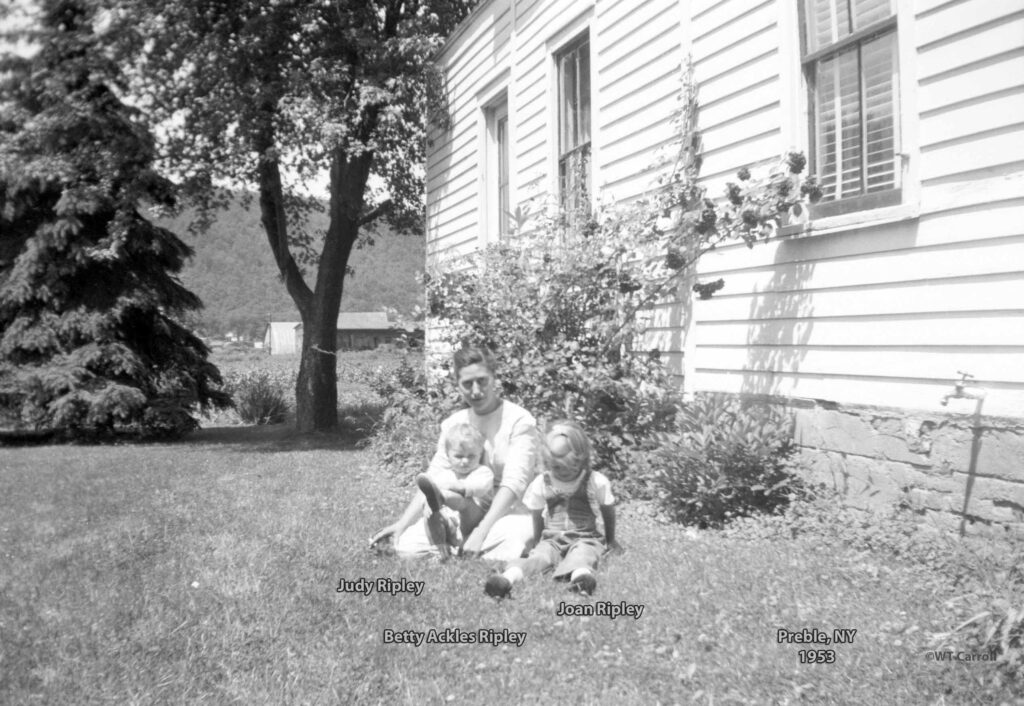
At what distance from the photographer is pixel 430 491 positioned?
14.6ft

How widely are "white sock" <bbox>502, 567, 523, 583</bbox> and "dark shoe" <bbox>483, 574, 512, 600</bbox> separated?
0.48 ft

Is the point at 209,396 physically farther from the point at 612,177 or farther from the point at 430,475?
the point at 430,475

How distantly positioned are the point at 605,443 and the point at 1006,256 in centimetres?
313

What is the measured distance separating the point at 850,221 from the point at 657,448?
1.92 meters

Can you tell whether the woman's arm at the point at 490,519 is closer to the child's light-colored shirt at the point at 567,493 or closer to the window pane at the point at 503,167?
the child's light-colored shirt at the point at 567,493

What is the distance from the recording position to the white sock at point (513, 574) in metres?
4.06

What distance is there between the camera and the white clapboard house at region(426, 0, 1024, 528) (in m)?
4.29

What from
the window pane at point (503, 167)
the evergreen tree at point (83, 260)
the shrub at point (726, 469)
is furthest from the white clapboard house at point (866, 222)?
the evergreen tree at point (83, 260)

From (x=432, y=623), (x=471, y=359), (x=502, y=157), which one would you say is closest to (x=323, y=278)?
(x=502, y=157)

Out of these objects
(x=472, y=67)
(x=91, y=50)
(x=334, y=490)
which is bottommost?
(x=334, y=490)

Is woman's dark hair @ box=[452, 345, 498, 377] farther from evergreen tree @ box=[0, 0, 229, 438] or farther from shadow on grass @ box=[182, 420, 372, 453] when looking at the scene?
evergreen tree @ box=[0, 0, 229, 438]

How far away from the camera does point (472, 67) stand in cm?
1101

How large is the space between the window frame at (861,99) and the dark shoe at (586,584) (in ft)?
8.69

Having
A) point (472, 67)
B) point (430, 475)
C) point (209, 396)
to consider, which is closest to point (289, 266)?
point (209, 396)
